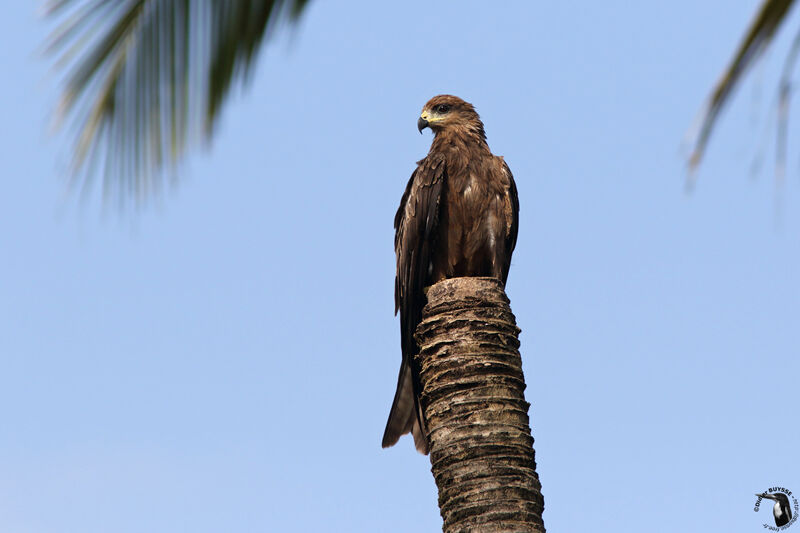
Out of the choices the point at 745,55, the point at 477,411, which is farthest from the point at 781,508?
the point at 745,55

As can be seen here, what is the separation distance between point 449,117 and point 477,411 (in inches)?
177

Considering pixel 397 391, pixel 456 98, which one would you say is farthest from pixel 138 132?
pixel 456 98

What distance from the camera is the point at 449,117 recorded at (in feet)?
31.3

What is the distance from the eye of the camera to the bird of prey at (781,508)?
9.11 m

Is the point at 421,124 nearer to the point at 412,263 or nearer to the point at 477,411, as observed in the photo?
the point at 412,263

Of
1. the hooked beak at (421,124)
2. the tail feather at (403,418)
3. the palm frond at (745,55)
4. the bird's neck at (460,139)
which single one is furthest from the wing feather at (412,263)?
the palm frond at (745,55)

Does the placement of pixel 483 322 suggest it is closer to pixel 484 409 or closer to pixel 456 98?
pixel 484 409

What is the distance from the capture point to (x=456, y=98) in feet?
31.9

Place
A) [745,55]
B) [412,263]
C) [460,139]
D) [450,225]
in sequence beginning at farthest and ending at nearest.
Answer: [460,139]
[450,225]
[412,263]
[745,55]

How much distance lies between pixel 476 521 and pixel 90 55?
3.65 metres

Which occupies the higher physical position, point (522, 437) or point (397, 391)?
point (397, 391)

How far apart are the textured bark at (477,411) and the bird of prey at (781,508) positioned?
445cm

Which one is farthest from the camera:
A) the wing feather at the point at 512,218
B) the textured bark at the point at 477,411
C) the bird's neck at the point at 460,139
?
the bird's neck at the point at 460,139

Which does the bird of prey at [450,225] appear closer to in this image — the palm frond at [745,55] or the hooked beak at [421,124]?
the hooked beak at [421,124]
